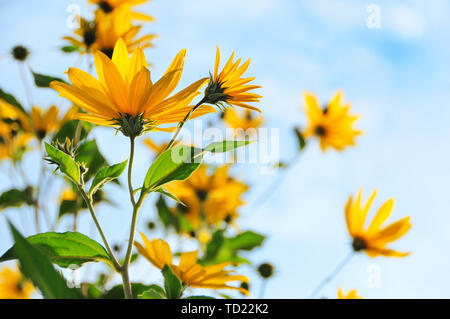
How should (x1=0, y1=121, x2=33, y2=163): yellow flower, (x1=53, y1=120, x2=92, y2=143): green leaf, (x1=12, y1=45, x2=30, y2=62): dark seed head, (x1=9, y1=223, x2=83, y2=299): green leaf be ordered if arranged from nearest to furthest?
(x1=9, y1=223, x2=83, y2=299): green leaf → (x1=53, y1=120, x2=92, y2=143): green leaf → (x1=0, y1=121, x2=33, y2=163): yellow flower → (x1=12, y1=45, x2=30, y2=62): dark seed head

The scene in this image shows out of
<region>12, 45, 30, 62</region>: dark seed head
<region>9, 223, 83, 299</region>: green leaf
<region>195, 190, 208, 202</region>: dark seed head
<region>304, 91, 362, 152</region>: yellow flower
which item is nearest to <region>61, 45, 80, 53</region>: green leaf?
<region>12, 45, 30, 62</region>: dark seed head

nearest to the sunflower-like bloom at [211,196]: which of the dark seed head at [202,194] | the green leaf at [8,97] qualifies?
the dark seed head at [202,194]

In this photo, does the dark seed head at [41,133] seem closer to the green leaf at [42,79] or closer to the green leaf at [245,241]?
the green leaf at [42,79]

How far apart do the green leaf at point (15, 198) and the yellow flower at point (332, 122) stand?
3.88 ft

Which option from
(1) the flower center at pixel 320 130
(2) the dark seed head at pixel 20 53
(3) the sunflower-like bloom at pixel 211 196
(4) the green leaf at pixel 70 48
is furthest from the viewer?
(1) the flower center at pixel 320 130

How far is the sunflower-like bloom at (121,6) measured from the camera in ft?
3.83

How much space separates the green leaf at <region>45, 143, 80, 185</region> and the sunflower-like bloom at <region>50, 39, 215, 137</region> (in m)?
0.05

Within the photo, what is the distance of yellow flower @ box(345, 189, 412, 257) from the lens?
1.05 m

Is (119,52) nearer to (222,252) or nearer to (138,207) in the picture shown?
(138,207)

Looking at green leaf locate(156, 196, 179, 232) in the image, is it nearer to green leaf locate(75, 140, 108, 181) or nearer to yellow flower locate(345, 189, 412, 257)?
green leaf locate(75, 140, 108, 181)

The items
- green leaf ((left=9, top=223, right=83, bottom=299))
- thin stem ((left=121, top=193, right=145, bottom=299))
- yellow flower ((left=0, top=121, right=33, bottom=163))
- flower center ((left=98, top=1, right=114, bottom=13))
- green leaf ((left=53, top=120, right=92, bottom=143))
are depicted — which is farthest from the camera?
yellow flower ((left=0, top=121, right=33, bottom=163))

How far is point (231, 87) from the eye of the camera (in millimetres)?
611

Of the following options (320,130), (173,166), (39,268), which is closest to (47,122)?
(173,166)
